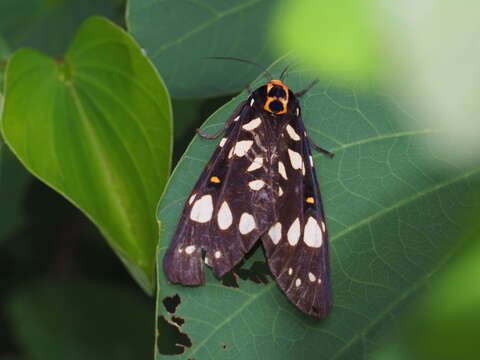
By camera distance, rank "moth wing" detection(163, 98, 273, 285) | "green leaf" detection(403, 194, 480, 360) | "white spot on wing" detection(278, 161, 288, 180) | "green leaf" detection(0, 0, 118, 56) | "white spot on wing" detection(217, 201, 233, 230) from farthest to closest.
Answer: "green leaf" detection(0, 0, 118, 56) → "white spot on wing" detection(278, 161, 288, 180) → "white spot on wing" detection(217, 201, 233, 230) → "moth wing" detection(163, 98, 273, 285) → "green leaf" detection(403, 194, 480, 360)

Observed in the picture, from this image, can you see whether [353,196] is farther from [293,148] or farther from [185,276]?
[185,276]

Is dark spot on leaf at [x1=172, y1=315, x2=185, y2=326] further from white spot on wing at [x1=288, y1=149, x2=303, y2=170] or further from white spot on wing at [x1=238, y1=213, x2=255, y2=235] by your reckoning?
white spot on wing at [x1=288, y1=149, x2=303, y2=170]

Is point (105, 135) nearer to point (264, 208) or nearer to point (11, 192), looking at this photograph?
point (264, 208)

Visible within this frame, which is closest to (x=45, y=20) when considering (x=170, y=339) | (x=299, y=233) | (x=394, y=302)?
(x=299, y=233)

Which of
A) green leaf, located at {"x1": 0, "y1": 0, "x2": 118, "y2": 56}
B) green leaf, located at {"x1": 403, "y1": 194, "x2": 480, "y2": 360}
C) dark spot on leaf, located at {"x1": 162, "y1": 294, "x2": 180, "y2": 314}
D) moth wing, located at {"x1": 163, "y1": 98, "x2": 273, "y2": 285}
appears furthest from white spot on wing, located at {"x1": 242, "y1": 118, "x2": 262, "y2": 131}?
green leaf, located at {"x1": 0, "y1": 0, "x2": 118, "y2": 56}

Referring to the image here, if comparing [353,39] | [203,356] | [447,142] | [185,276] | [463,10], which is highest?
[463,10]

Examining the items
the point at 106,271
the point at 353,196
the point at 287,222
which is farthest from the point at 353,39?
the point at 106,271

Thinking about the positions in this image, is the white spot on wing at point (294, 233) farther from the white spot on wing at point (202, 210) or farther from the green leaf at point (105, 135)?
the green leaf at point (105, 135)
